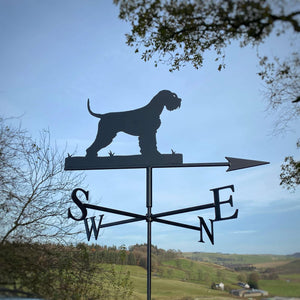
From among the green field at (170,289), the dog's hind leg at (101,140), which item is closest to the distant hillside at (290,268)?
the green field at (170,289)

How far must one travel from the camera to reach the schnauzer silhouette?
10.9 ft

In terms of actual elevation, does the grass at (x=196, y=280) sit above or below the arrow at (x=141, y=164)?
below

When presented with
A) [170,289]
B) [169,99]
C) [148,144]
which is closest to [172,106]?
[169,99]

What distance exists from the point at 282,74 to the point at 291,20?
769mm

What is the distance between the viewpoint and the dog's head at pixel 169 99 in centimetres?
340

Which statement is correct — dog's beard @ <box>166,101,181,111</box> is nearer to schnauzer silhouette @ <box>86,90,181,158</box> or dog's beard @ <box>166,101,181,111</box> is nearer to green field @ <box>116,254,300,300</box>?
schnauzer silhouette @ <box>86,90,181,158</box>

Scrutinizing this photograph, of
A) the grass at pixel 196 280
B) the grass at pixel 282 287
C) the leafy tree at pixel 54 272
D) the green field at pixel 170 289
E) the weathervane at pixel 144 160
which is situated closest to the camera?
the leafy tree at pixel 54 272

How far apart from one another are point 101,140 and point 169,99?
73 centimetres

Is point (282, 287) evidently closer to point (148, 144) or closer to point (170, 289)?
point (170, 289)

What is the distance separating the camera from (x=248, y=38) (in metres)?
2.91

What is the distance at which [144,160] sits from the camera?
3223mm

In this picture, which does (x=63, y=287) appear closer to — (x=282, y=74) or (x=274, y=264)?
(x=274, y=264)

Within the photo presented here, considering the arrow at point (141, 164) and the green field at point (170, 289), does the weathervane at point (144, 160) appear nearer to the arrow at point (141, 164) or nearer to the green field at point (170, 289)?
the arrow at point (141, 164)

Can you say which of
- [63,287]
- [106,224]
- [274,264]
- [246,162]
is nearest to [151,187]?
[106,224]
